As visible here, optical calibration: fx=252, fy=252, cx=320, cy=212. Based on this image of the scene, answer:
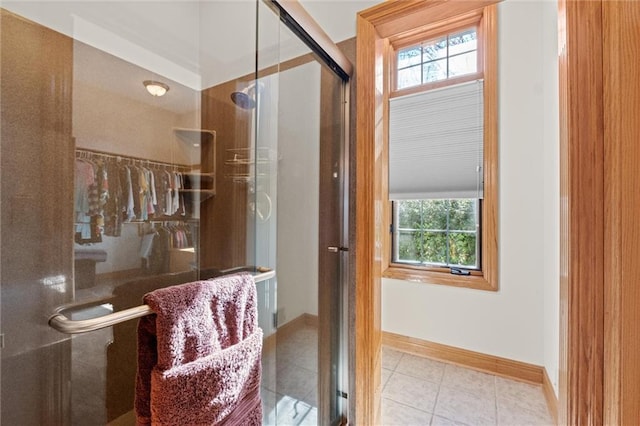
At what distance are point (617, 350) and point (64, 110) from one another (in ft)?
7.59

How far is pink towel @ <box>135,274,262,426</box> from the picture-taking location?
0.63 metres

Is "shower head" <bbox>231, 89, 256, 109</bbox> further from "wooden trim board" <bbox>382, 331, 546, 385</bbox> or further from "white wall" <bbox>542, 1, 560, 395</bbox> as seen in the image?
"wooden trim board" <bbox>382, 331, 546, 385</bbox>

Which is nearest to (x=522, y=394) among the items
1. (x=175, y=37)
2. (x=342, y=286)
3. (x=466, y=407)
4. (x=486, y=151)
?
(x=466, y=407)

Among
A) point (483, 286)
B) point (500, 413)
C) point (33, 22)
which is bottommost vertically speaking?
point (500, 413)

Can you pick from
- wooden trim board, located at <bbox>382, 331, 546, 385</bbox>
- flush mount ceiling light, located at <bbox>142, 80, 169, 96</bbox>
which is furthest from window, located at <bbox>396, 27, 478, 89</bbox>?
wooden trim board, located at <bbox>382, 331, 546, 385</bbox>

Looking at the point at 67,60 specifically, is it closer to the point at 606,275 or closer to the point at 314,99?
the point at 314,99

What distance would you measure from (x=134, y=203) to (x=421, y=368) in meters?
2.29

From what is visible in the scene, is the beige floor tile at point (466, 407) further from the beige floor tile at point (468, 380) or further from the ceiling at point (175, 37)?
the ceiling at point (175, 37)

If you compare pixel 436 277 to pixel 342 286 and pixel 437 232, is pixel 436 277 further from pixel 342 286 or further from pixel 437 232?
pixel 342 286

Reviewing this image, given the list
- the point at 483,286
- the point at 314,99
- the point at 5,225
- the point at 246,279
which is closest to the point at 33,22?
the point at 5,225

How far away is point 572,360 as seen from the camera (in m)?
0.78

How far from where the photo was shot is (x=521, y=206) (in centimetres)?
178

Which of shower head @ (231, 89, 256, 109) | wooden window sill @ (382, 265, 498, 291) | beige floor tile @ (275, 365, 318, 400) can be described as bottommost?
beige floor tile @ (275, 365, 318, 400)

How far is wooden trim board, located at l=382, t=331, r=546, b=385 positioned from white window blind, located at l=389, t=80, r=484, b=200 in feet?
3.92
